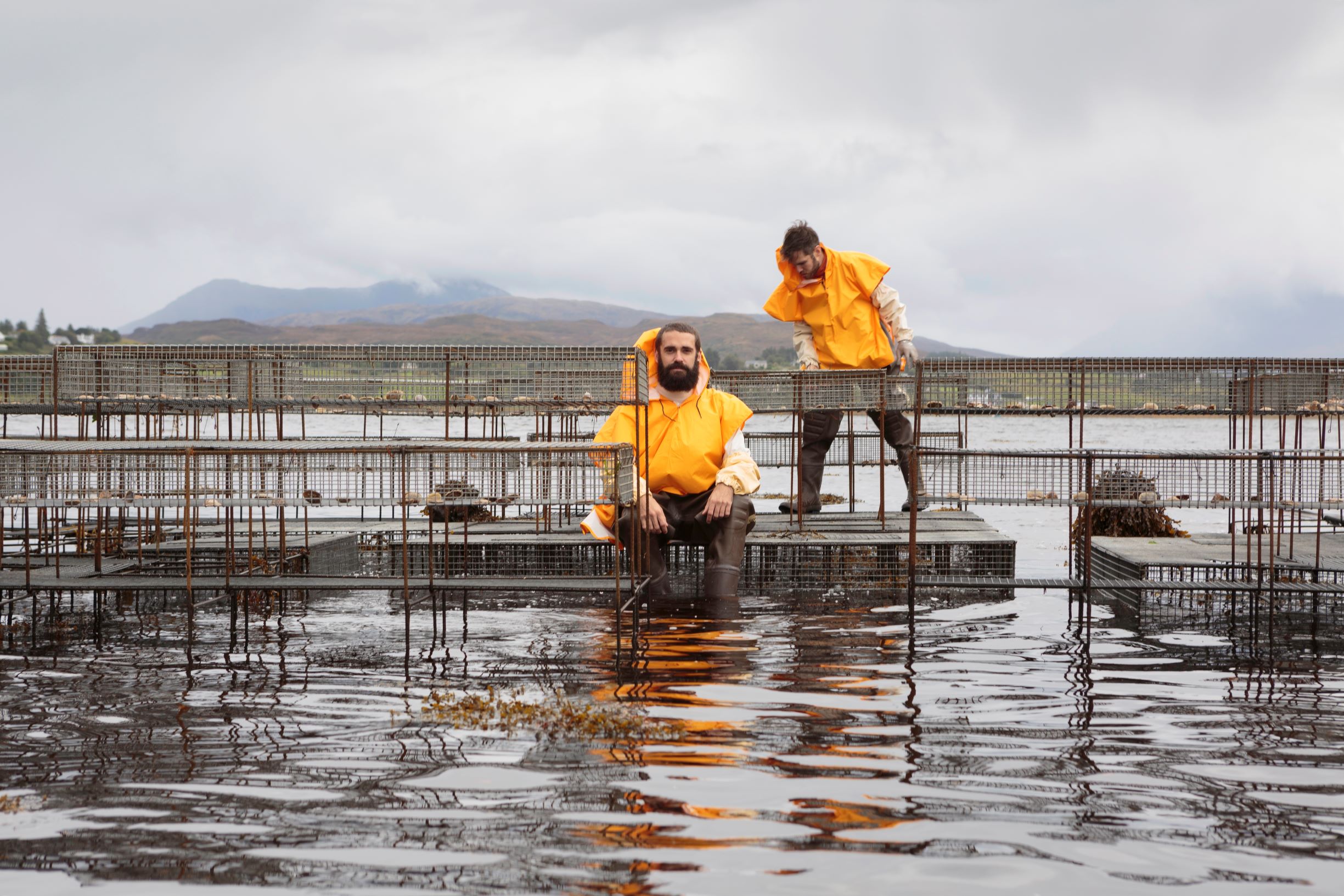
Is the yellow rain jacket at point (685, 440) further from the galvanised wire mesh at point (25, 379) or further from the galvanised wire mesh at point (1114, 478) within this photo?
the galvanised wire mesh at point (25, 379)

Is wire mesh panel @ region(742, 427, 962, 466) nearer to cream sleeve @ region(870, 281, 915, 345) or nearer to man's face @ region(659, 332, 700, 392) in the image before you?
cream sleeve @ region(870, 281, 915, 345)

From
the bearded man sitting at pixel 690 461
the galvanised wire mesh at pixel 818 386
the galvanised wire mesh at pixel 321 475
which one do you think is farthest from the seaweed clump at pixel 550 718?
the galvanised wire mesh at pixel 818 386

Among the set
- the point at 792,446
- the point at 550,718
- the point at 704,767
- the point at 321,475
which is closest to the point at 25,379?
the point at 321,475

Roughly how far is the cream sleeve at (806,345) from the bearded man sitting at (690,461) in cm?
251

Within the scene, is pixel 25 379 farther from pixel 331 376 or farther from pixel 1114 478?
pixel 1114 478

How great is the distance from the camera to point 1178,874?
3.31 metres

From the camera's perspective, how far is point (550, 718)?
192 inches

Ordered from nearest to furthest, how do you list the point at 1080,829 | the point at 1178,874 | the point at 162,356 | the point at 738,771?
the point at 1178,874
the point at 1080,829
the point at 738,771
the point at 162,356

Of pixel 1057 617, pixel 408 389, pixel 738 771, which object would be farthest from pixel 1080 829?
pixel 408 389

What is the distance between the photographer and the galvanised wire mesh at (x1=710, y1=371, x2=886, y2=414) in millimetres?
9609

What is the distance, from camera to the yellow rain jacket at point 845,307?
1010cm

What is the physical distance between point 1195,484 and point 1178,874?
16.4 feet

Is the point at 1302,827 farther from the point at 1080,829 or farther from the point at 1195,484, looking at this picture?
the point at 1195,484

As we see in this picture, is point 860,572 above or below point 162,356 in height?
below
